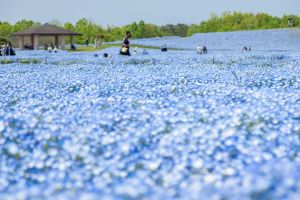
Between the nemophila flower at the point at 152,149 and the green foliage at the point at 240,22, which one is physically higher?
the green foliage at the point at 240,22

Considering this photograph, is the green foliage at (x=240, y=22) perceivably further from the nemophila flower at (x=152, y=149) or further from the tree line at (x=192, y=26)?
the nemophila flower at (x=152, y=149)

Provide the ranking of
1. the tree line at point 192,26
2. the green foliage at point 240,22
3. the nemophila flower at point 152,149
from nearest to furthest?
the nemophila flower at point 152,149, the tree line at point 192,26, the green foliage at point 240,22

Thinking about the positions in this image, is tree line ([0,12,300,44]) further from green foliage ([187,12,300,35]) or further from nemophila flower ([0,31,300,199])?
nemophila flower ([0,31,300,199])

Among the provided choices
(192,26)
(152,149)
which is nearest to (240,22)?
(192,26)

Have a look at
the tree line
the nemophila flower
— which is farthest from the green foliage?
the nemophila flower

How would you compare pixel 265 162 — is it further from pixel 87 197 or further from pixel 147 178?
pixel 87 197

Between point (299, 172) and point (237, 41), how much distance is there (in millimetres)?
45725

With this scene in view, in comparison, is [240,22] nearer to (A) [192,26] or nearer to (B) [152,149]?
(A) [192,26]

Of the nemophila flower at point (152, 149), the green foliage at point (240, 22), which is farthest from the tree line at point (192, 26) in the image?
the nemophila flower at point (152, 149)

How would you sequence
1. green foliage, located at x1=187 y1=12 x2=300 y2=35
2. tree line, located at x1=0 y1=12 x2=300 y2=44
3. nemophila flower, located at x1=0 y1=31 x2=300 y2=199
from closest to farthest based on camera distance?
nemophila flower, located at x1=0 y1=31 x2=300 y2=199
tree line, located at x1=0 y1=12 x2=300 y2=44
green foliage, located at x1=187 y1=12 x2=300 y2=35

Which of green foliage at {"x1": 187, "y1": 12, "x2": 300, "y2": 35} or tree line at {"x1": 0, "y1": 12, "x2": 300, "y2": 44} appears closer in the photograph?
tree line at {"x1": 0, "y1": 12, "x2": 300, "y2": 44}

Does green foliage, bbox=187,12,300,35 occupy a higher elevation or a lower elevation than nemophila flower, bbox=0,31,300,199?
higher

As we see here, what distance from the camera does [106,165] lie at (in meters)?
3.04

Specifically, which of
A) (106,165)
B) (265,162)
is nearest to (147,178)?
(106,165)
